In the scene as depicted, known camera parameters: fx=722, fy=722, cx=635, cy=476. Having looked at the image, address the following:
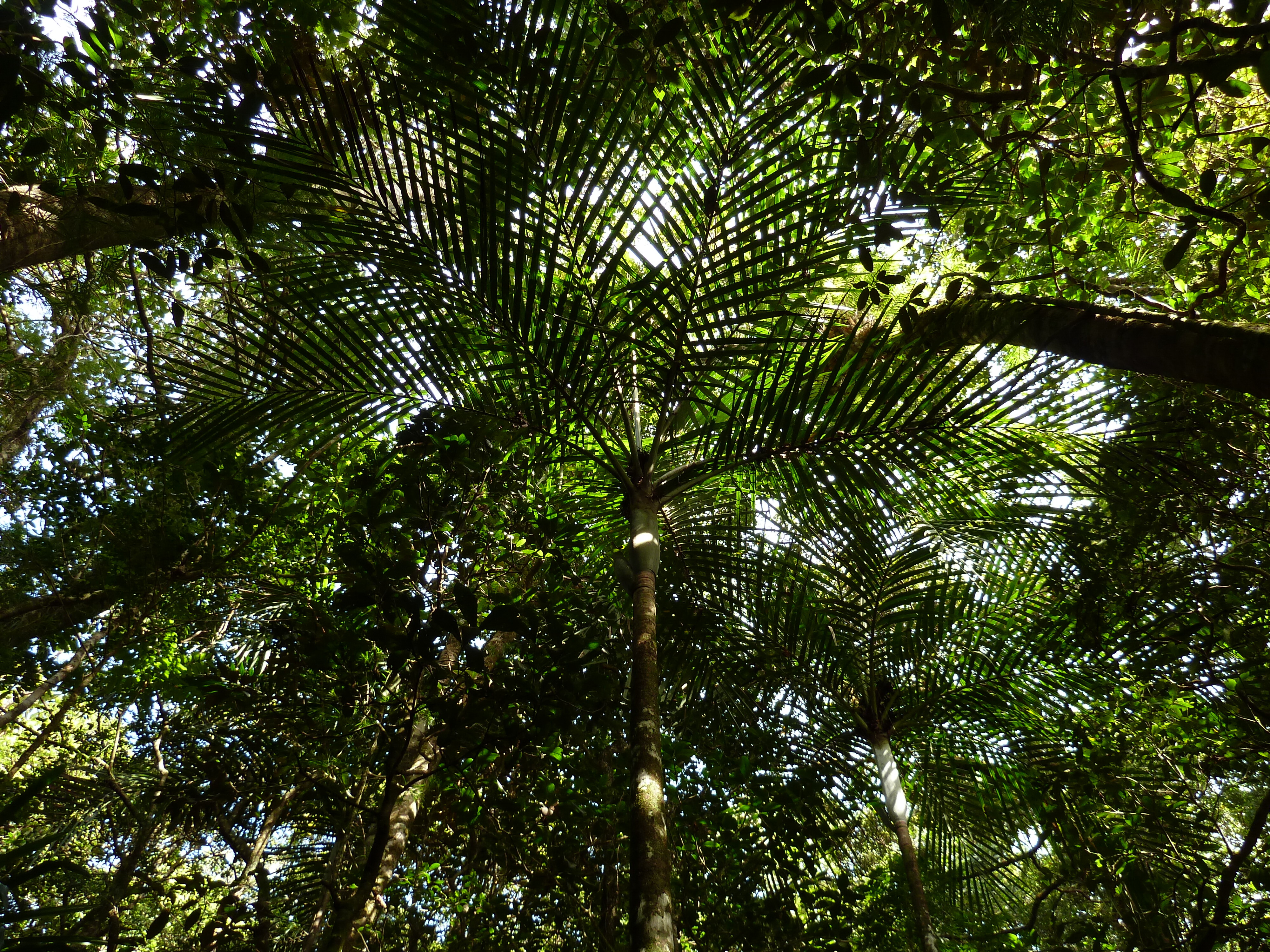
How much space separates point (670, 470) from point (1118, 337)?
6.37 feet

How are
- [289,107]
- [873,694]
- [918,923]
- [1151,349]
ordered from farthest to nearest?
1. [873,694]
2. [918,923]
3. [289,107]
4. [1151,349]

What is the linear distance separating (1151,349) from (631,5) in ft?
10.9

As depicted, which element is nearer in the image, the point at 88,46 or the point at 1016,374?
the point at 88,46

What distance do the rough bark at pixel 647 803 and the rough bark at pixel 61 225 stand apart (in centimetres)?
257

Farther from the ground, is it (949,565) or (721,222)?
(721,222)

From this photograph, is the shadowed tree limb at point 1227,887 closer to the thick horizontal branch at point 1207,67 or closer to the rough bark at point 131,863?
the thick horizontal branch at point 1207,67

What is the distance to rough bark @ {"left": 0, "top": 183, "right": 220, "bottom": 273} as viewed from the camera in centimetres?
323

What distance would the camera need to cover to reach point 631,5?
13.3 ft

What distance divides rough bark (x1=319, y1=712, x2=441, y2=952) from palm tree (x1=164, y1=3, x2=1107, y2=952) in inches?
37.0

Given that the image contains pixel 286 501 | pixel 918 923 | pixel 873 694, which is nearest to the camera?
pixel 918 923

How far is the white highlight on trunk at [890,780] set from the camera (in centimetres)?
399

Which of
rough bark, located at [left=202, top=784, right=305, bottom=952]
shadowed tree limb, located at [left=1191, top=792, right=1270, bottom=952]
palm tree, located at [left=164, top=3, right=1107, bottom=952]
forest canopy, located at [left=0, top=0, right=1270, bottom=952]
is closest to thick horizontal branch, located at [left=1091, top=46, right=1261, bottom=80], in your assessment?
forest canopy, located at [left=0, top=0, right=1270, bottom=952]

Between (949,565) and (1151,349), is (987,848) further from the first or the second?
(1151,349)

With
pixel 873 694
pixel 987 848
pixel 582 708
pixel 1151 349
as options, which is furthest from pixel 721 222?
pixel 987 848
